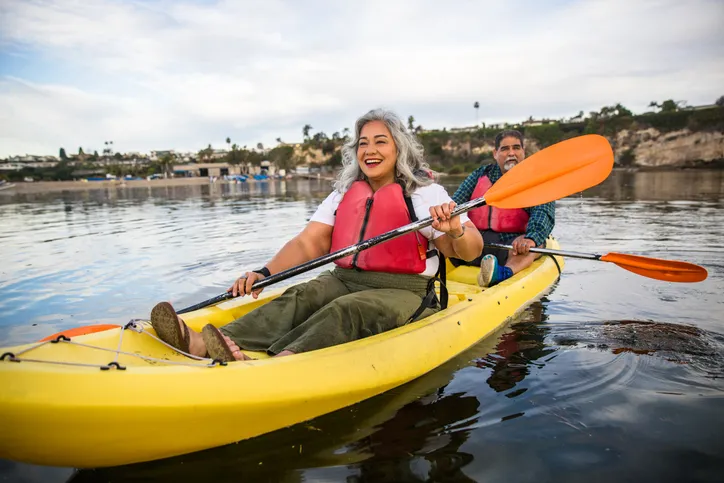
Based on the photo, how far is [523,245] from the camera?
4.57m

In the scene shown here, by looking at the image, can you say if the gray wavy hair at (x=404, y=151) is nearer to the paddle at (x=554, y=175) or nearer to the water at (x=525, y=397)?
the paddle at (x=554, y=175)

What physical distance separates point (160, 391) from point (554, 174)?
270cm

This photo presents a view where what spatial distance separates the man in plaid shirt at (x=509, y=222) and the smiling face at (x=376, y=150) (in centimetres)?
175

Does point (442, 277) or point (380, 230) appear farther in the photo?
point (442, 277)

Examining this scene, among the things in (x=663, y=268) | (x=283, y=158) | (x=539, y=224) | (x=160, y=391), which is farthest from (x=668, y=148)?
(x=160, y=391)

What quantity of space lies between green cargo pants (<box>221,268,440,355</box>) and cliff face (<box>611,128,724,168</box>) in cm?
5223

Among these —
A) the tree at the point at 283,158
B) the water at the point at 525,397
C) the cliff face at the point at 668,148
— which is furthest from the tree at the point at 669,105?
the water at the point at 525,397

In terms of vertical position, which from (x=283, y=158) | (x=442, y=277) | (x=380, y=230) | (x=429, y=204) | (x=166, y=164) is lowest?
(x=442, y=277)

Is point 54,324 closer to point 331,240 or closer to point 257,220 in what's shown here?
point 331,240

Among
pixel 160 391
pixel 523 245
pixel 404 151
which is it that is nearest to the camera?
pixel 160 391

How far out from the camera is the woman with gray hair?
8.94ft

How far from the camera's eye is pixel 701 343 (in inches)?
126

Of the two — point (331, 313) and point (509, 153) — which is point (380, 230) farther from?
point (509, 153)

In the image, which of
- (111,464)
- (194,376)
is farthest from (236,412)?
(111,464)
